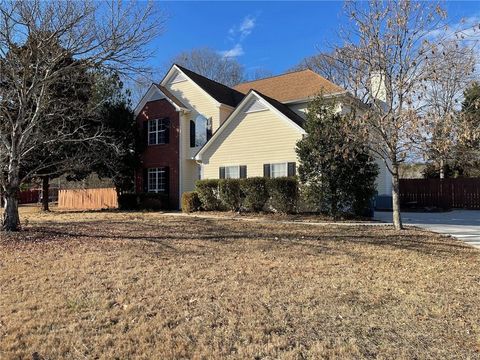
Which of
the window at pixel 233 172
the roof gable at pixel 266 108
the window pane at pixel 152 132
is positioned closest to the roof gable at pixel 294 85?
the roof gable at pixel 266 108

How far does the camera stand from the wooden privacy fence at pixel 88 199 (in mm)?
25016

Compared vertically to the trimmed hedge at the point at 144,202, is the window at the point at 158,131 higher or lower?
higher

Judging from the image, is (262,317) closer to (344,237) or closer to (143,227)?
(344,237)

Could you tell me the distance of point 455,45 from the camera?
32.7ft

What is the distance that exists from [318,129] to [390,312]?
435 inches

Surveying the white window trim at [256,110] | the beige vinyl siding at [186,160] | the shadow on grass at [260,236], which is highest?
the white window trim at [256,110]

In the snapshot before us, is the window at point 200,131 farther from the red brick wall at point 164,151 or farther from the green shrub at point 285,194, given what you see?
the green shrub at point 285,194

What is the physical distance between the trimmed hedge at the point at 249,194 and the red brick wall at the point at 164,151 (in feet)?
13.1

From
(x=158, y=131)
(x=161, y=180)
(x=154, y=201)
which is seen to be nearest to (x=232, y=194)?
(x=154, y=201)

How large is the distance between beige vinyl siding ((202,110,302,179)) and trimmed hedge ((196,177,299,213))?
169 centimetres

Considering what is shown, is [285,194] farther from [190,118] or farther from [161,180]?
[161,180]

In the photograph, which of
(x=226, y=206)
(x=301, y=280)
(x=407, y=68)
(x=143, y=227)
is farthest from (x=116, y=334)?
(x=226, y=206)

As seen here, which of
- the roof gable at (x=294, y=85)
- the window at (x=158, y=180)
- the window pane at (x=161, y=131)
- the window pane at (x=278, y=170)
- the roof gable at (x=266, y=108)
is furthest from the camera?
the window pane at (x=161, y=131)

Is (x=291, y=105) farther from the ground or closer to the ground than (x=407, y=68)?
farther from the ground
